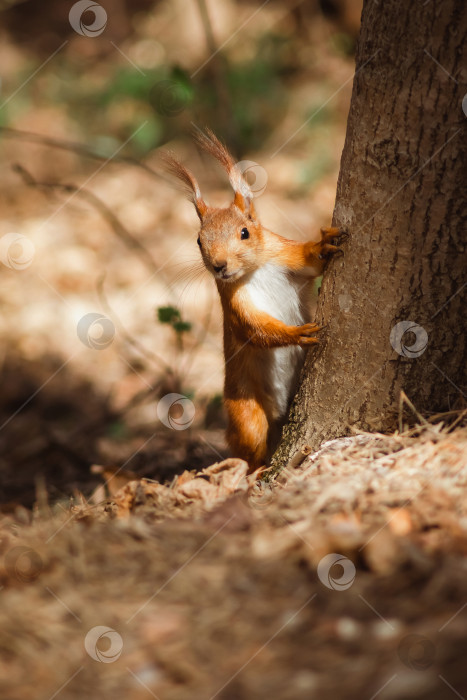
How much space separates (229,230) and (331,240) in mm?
569

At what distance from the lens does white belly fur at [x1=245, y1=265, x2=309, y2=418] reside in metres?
2.71

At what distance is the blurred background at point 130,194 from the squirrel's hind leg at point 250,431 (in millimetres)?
622

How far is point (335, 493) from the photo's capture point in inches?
69.0

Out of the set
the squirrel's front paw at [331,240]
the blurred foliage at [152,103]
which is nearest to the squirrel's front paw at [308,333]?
the squirrel's front paw at [331,240]

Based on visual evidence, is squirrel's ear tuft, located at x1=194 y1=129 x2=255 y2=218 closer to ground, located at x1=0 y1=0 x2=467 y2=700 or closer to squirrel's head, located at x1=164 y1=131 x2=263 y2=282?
squirrel's head, located at x1=164 y1=131 x2=263 y2=282

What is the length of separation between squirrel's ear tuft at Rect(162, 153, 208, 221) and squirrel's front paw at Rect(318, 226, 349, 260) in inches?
29.0

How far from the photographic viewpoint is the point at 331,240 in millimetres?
2162

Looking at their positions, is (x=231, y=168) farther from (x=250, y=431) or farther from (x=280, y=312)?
(x=250, y=431)

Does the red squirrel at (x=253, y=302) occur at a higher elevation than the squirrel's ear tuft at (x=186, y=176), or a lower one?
lower

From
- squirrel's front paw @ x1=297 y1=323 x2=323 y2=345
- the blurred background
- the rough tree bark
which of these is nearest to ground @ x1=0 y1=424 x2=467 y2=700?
the rough tree bark

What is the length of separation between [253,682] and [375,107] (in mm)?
1520

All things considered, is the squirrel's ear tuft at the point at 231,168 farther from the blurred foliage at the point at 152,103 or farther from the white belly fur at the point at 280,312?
the blurred foliage at the point at 152,103

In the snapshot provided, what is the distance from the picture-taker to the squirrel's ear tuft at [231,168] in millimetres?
2537

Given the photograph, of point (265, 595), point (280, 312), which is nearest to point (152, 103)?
point (280, 312)
